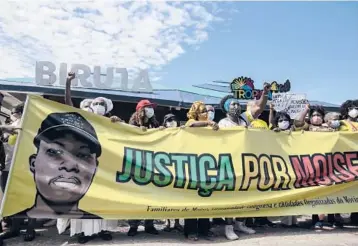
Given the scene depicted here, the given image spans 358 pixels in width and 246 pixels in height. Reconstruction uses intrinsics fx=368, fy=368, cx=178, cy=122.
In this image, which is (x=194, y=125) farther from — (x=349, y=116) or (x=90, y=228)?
(x=349, y=116)

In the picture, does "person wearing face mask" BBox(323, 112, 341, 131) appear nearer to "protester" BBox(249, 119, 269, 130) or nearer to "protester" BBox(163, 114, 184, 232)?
"protester" BBox(249, 119, 269, 130)

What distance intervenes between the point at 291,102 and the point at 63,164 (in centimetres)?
627

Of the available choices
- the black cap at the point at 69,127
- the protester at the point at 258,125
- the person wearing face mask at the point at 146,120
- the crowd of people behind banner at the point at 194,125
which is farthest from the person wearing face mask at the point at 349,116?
the black cap at the point at 69,127

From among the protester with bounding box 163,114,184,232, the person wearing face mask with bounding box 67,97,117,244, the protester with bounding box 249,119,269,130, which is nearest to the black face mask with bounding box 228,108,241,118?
the protester with bounding box 249,119,269,130

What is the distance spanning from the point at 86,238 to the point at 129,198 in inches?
31.3

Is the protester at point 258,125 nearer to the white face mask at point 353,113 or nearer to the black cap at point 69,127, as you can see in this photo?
the white face mask at point 353,113

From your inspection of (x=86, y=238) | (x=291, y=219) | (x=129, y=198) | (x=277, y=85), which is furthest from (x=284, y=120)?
(x=277, y=85)

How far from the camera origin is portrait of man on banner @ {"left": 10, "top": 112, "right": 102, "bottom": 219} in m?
4.56

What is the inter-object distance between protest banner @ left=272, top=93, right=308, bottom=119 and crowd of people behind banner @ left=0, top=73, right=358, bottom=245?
7.75 feet

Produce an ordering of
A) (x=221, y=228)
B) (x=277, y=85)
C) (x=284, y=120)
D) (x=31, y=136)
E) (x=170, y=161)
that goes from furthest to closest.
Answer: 1. (x=277, y=85)
2. (x=284, y=120)
3. (x=221, y=228)
4. (x=170, y=161)
5. (x=31, y=136)

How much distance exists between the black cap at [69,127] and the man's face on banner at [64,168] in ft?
0.22

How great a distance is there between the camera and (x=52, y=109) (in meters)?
4.77

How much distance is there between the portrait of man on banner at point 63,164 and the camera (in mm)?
4559

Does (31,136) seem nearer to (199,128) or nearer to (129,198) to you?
(129,198)
